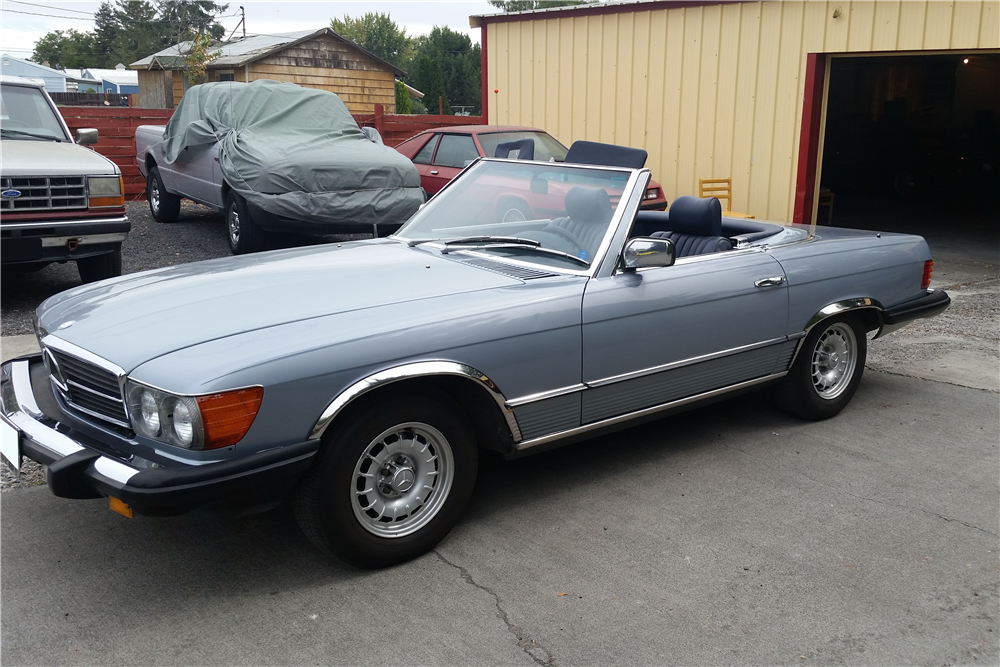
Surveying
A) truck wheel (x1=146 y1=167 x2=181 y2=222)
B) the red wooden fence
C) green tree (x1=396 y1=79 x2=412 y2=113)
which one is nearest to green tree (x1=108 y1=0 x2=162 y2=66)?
green tree (x1=396 y1=79 x2=412 y2=113)

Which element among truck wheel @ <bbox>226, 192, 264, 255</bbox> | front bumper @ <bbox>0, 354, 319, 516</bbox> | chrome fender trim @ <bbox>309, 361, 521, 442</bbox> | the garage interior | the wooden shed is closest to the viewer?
front bumper @ <bbox>0, 354, 319, 516</bbox>

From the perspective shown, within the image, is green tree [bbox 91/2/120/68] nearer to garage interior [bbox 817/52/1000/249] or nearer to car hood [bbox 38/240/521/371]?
garage interior [bbox 817/52/1000/249]

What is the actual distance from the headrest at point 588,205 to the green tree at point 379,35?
88.1 meters

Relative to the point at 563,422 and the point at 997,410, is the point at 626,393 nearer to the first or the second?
the point at 563,422

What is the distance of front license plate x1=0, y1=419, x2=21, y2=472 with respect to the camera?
3.30 meters

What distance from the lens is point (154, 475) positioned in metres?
2.87

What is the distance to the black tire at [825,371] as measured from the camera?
4.98m

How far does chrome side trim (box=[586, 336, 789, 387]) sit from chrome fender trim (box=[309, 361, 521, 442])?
481 millimetres

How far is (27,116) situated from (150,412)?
21.1ft

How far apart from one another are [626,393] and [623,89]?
9529 mm

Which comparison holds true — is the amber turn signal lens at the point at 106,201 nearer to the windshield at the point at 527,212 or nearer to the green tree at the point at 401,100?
the windshield at the point at 527,212

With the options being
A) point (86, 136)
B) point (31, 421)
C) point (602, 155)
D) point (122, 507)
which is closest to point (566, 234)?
point (602, 155)

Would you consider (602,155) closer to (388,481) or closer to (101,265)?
(388,481)

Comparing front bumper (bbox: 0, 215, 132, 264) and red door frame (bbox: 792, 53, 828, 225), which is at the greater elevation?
red door frame (bbox: 792, 53, 828, 225)
